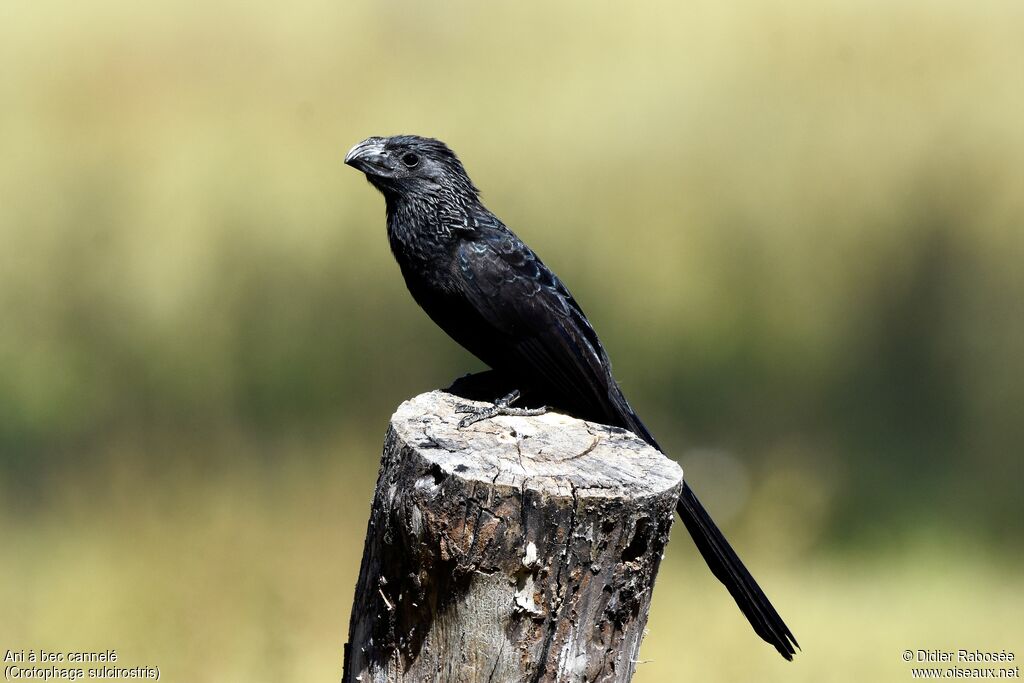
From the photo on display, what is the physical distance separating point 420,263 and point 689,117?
303 centimetres

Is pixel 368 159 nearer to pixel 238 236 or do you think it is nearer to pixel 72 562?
pixel 238 236

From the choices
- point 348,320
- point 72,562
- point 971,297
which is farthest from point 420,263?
point 971,297

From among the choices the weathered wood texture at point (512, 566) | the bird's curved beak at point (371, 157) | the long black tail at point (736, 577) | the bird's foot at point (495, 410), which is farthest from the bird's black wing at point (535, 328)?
the weathered wood texture at point (512, 566)

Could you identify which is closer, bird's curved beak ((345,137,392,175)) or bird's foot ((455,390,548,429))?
bird's foot ((455,390,548,429))

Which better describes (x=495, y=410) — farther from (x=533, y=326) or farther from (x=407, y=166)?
(x=407, y=166)

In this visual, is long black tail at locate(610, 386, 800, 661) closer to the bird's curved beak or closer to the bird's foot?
the bird's foot

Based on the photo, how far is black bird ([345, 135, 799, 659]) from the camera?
4102 millimetres

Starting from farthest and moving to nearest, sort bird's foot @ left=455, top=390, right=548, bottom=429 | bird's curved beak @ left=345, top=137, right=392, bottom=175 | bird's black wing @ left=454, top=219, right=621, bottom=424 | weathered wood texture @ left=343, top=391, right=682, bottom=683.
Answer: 1. bird's curved beak @ left=345, top=137, right=392, bottom=175
2. bird's black wing @ left=454, top=219, right=621, bottom=424
3. bird's foot @ left=455, top=390, right=548, bottom=429
4. weathered wood texture @ left=343, top=391, right=682, bottom=683

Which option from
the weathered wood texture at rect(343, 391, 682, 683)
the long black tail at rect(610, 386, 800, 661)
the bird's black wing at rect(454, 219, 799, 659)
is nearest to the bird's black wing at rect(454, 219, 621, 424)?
the bird's black wing at rect(454, 219, 799, 659)

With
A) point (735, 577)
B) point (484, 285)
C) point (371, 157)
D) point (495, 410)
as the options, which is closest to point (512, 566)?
point (495, 410)

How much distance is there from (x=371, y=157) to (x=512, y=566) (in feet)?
6.67

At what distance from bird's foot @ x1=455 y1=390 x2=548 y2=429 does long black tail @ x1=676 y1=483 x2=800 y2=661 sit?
0.54 m

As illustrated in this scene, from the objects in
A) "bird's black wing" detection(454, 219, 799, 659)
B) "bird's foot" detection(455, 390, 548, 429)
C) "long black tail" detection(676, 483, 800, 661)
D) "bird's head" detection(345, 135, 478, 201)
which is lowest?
"long black tail" detection(676, 483, 800, 661)

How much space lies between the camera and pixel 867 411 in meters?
6.43
